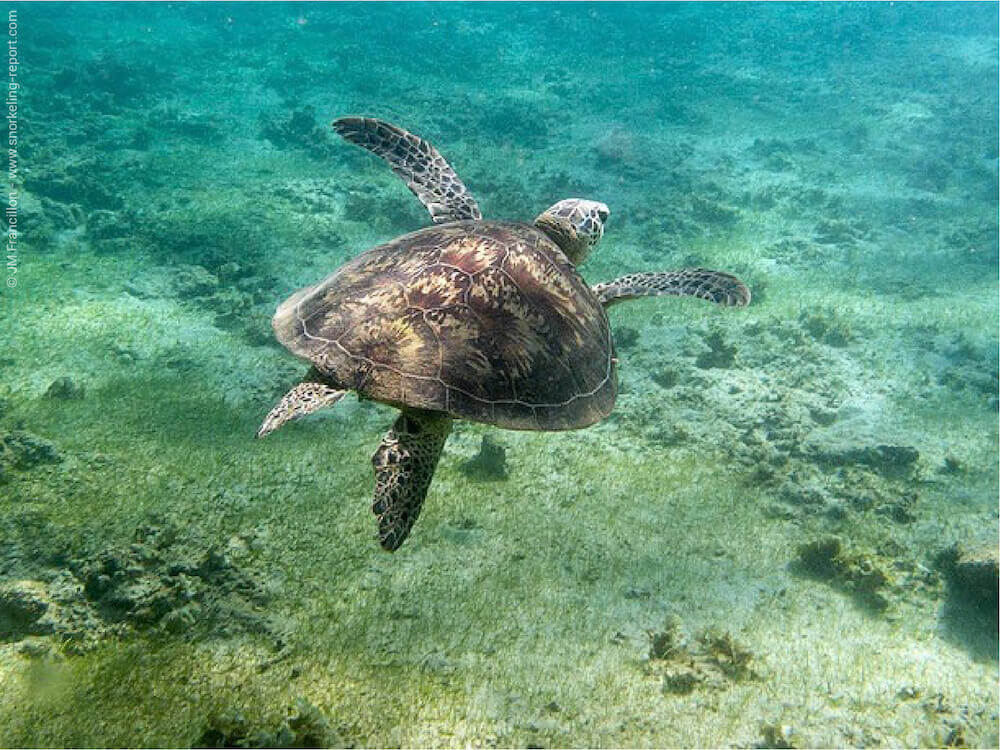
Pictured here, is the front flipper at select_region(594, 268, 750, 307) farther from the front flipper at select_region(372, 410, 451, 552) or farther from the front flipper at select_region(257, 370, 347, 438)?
the front flipper at select_region(257, 370, 347, 438)

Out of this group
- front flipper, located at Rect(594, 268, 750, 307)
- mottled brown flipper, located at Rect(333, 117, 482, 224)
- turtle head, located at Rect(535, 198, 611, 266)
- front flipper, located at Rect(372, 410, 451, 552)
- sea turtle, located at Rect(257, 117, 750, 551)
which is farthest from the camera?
mottled brown flipper, located at Rect(333, 117, 482, 224)

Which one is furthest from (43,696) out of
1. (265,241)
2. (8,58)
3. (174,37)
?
(174,37)

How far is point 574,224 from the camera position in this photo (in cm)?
432

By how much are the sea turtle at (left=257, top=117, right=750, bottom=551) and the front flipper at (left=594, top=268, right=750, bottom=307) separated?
0.64 m

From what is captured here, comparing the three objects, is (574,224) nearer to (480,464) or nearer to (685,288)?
(685,288)

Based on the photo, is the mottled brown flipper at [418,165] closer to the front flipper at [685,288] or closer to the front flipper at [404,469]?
the front flipper at [685,288]

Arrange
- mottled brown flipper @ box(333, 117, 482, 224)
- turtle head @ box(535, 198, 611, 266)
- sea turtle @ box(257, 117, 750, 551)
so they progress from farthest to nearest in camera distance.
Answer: mottled brown flipper @ box(333, 117, 482, 224)
turtle head @ box(535, 198, 611, 266)
sea turtle @ box(257, 117, 750, 551)

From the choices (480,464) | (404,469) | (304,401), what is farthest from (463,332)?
(480,464)

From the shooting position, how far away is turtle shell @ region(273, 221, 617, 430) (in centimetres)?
292

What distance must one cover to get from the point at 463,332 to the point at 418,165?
2.68 metres

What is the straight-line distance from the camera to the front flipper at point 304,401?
282 centimetres

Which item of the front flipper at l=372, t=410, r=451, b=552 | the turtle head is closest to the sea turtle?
the front flipper at l=372, t=410, r=451, b=552

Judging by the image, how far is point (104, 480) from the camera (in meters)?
4.13

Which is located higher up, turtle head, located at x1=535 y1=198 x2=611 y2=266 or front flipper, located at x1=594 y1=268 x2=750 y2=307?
turtle head, located at x1=535 y1=198 x2=611 y2=266
